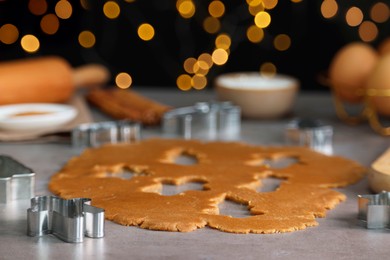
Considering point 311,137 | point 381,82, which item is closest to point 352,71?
point 381,82

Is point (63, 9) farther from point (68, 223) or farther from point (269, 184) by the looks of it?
point (68, 223)

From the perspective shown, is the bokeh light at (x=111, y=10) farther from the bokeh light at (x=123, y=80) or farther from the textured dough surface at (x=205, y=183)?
the textured dough surface at (x=205, y=183)

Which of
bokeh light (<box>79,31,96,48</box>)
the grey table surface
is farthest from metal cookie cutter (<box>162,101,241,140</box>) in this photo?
bokeh light (<box>79,31,96,48</box>)

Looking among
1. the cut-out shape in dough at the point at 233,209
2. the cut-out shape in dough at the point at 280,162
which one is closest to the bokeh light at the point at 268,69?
the cut-out shape in dough at the point at 280,162

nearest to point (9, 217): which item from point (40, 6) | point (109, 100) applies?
point (109, 100)

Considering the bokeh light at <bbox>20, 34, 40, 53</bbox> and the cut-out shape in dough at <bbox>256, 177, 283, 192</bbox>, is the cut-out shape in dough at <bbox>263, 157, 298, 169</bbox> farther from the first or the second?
the bokeh light at <bbox>20, 34, 40, 53</bbox>

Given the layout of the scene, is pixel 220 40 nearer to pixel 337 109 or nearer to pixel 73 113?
pixel 337 109

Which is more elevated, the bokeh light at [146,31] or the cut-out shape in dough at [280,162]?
the bokeh light at [146,31]

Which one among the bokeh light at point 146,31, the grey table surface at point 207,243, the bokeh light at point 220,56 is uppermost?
the bokeh light at point 146,31
